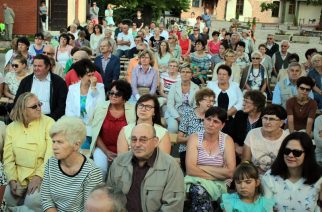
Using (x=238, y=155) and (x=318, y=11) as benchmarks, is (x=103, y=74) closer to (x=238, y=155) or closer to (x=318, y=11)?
(x=238, y=155)

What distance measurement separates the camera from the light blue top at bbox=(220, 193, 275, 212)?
504 cm

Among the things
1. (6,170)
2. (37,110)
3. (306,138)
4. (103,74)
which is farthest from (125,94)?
(103,74)

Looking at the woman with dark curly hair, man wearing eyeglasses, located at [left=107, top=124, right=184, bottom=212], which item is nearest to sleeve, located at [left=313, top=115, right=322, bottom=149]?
the woman with dark curly hair

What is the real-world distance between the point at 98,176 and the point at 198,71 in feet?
27.4

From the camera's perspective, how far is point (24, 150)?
579 centimetres

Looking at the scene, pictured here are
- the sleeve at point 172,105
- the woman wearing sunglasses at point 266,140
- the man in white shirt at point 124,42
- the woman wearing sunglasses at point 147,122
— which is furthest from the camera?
the man in white shirt at point 124,42

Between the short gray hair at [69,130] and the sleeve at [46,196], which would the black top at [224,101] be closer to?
the short gray hair at [69,130]

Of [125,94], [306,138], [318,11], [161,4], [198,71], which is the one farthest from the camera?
[318,11]

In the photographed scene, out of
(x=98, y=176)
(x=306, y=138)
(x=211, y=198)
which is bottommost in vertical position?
(x=211, y=198)

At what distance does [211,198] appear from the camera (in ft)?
18.3

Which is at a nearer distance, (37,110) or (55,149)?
(55,149)

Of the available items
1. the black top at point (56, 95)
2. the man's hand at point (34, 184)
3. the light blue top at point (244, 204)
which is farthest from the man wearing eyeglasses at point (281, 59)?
the man's hand at point (34, 184)

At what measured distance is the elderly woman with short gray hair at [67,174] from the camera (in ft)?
16.0

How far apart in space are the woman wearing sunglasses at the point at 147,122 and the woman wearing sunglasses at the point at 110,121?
0.38 meters
